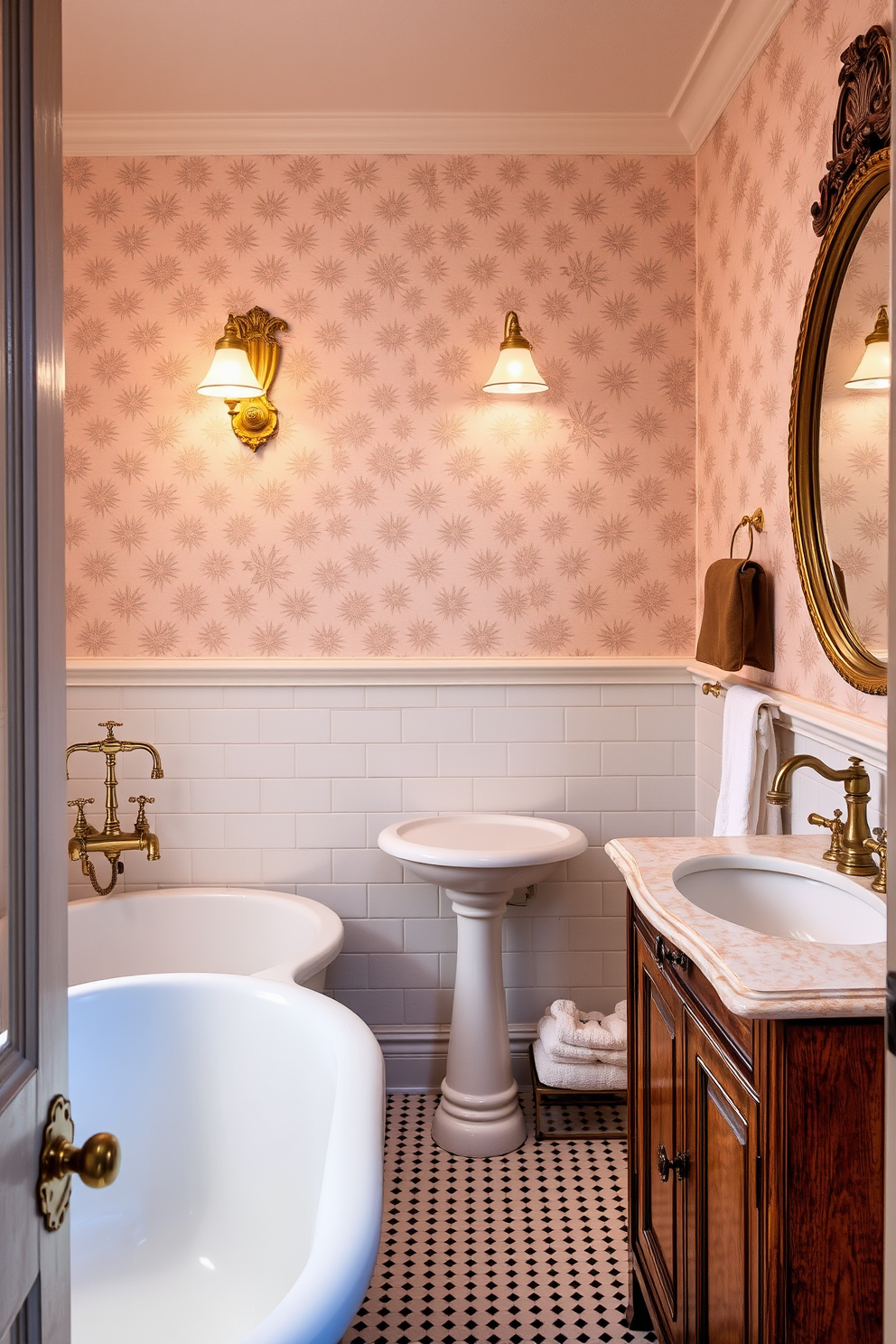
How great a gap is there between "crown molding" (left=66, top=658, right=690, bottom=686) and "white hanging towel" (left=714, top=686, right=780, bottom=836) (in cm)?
75

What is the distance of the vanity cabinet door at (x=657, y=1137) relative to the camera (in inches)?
65.1

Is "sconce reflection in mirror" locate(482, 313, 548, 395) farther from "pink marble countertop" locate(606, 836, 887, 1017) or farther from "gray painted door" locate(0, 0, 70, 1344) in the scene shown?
"gray painted door" locate(0, 0, 70, 1344)

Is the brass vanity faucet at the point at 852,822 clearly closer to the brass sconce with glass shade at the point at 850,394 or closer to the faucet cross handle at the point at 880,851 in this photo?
the faucet cross handle at the point at 880,851

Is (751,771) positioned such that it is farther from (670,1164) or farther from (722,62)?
(722,62)

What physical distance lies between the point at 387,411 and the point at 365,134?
805mm

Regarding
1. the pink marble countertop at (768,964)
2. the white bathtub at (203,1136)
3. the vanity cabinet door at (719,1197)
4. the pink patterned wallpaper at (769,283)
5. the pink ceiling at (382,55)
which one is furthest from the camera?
the pink ceiling at (382,55)

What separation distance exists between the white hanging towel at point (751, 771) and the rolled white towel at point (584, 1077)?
2.85ft

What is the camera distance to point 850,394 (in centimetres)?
192

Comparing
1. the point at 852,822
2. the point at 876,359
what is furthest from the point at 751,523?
the point at 852,822

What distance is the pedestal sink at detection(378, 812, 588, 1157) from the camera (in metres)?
2.76

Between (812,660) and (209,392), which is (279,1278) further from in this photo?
(209,392)

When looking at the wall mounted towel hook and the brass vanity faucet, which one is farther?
the wall mounted towel hook

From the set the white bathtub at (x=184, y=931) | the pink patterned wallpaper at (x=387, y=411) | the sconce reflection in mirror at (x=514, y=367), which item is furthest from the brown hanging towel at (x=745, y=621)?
the white bathtub at (x=184, y=931)

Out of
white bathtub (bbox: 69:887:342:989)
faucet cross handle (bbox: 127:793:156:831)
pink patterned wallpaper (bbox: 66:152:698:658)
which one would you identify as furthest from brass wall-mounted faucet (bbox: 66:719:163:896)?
pink patterned wallpaper (bbox: 66:152:698:658)
